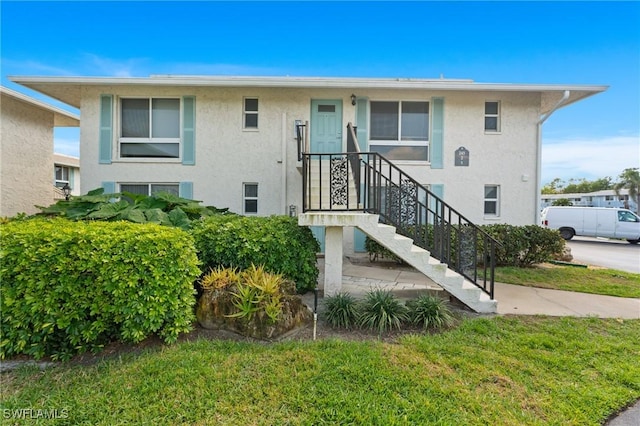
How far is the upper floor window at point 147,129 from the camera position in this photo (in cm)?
903

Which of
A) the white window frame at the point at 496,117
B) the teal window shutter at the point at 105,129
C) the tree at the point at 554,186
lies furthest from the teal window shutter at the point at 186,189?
the tree at the point at 554,186

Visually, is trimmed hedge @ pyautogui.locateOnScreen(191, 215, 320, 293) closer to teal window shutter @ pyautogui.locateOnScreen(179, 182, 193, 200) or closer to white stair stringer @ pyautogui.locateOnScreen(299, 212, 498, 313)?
white stair stringer @ pyautogui.locateOnScreen(299, 212, 498, 313)

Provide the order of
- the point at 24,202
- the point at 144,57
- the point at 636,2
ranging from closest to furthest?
the point at 636,2, the point at 24,202, the point at 144,57

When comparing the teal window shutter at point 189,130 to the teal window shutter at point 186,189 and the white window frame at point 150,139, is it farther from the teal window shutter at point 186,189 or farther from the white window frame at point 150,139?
the teal window shutter at point 186,189

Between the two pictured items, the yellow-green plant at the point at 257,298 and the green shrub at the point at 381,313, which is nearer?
the yellow-green plant at the point at 257,298

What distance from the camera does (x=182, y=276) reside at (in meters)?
3.22

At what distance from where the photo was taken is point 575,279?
6887 mm

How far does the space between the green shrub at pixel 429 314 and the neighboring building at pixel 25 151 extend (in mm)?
11593

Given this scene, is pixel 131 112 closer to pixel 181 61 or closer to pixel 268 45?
pixel 181 61

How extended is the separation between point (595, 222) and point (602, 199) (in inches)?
1390

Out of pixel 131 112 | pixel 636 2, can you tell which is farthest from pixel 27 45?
pixel 636 2

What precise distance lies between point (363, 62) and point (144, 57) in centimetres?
871

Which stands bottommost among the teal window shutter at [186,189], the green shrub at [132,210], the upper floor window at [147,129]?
the green shrub at [132,210]

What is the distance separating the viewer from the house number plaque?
918cm
